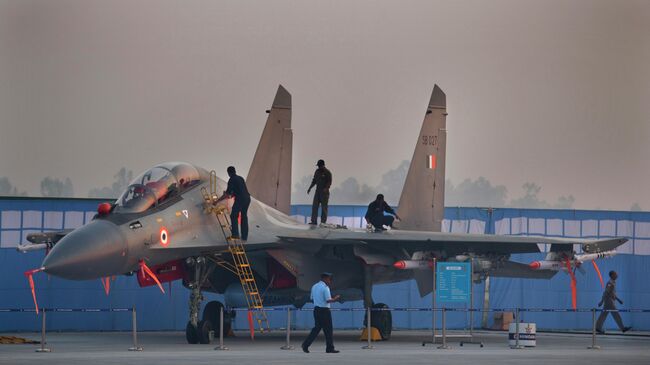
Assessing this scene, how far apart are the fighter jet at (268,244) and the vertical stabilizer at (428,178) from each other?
0.02 meters

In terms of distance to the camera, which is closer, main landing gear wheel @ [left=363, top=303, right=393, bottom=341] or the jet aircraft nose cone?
the jet aircraft nose cone

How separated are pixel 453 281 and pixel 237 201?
3.91 meters

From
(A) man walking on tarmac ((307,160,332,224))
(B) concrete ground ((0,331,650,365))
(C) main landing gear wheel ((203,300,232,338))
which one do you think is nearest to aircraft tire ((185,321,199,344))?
(B) concrete ground ((0,331,650,365))

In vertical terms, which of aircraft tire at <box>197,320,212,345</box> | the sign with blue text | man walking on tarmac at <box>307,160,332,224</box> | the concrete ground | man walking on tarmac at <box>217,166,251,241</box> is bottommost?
the concrete ground

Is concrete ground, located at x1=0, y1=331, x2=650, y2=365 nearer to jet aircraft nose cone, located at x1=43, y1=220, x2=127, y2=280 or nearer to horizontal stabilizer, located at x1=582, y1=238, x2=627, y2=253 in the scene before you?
jet aircraft nose cone, located at x1=43, y1=220, x2=127, y2=280

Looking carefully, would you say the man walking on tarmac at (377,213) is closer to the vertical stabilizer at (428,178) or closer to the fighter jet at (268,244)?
the fighter jet at (268,244)

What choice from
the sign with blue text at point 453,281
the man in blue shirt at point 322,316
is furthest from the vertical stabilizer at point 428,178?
the man in blue shirt at point 322,316

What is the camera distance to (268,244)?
2195 cm

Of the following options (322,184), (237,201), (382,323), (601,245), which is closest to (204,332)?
(237,201)

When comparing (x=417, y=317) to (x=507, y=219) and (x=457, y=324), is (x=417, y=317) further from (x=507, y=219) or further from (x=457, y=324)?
(x=507, y=219)

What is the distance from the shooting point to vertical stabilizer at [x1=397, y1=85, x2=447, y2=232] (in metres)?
26.3

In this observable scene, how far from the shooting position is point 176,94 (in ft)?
96.1

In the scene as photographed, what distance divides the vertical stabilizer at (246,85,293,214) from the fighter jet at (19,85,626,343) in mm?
21

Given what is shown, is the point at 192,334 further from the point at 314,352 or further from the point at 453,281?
the point at 453,281
